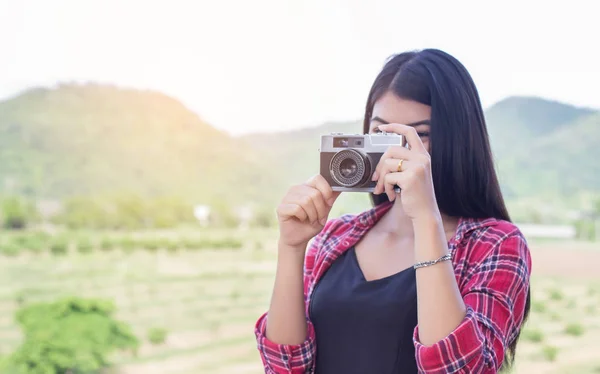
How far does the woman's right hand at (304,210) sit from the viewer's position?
34.1 inches

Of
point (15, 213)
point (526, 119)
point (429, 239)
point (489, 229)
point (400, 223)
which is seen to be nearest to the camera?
point (429, 239)

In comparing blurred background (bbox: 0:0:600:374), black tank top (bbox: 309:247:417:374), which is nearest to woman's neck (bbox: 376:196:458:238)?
black tank top (bbox: 309:247:417:374)

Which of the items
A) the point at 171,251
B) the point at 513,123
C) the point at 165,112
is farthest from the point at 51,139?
the point at 513,123

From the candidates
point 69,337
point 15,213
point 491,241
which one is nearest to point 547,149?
point 491,241

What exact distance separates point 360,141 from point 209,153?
2094 millimetres

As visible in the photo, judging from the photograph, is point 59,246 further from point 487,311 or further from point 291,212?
point 487,311

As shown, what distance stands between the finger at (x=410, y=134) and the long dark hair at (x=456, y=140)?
0.08 metres

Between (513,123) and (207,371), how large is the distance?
5.31ft

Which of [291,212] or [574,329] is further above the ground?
[291,212]

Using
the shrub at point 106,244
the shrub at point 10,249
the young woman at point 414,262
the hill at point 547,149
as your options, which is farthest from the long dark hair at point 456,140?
the shrub at point 10,249

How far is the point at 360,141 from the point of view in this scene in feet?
2.85

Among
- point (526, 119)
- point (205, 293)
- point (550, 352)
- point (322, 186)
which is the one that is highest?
point (526, 119)

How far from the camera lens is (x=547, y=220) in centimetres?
252

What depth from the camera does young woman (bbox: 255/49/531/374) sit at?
29.2 inches
